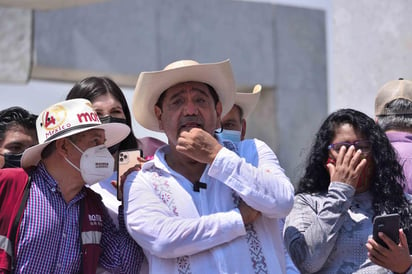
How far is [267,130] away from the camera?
14859mm

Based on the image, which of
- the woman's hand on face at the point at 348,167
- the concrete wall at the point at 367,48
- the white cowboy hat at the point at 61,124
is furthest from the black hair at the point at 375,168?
the concrete wall at the point at 367,48

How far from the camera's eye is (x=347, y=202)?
4223mm

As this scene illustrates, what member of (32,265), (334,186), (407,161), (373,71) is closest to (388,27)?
(373,71)

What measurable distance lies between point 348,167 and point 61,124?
145 cm

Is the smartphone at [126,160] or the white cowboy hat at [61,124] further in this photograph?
the smartphone at [126,160]

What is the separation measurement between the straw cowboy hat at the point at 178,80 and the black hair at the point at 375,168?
1.96 ft

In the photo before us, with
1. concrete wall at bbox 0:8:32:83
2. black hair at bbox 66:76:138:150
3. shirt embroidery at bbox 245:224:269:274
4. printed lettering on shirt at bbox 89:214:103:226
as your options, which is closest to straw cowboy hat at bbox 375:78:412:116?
black hair at bbox 66:76:138:150

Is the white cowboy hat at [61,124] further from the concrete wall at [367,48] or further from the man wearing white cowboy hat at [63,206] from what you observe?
the concrete wall at [367,48]

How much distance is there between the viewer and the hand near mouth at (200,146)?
149 inches

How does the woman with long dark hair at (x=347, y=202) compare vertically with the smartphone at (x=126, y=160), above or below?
below

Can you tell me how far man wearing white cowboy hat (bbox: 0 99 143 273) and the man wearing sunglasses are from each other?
168cm

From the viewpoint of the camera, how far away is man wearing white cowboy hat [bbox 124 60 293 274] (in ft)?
12.2

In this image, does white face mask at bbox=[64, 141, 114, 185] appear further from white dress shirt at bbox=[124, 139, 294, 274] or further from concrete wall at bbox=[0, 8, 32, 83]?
concrete wall at bbox=[0, 8, 32, 83]

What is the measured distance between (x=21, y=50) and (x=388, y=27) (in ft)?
21.3
